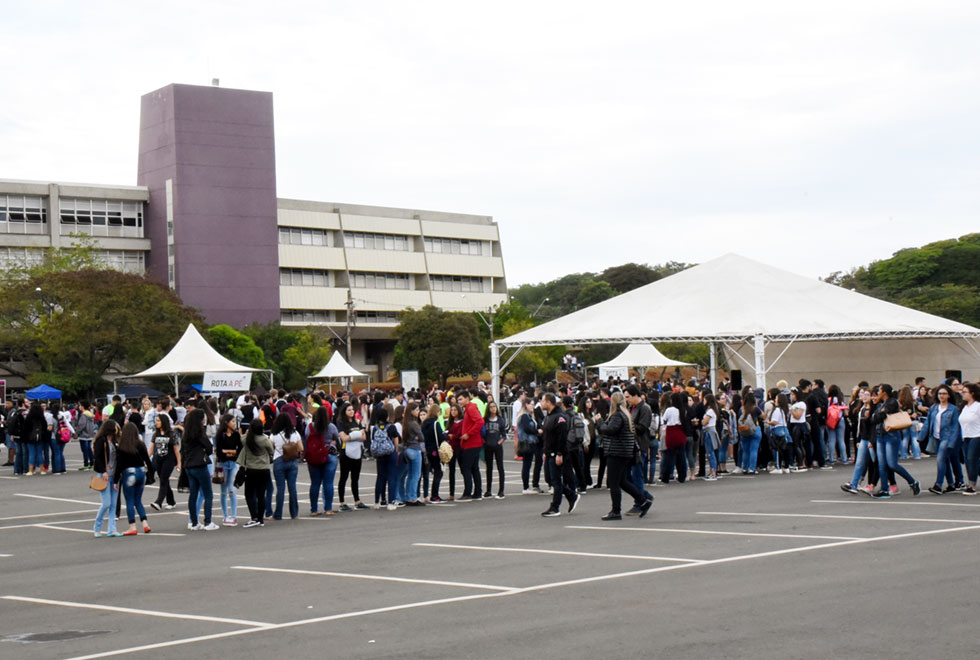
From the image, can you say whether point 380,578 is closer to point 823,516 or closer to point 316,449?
point 316,449

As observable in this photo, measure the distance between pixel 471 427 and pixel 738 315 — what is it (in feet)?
69.1

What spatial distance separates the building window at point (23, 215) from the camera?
3265 inches

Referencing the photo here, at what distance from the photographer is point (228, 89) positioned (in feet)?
289

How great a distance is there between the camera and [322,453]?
16547mm

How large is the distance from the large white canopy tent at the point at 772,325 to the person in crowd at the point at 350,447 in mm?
18863

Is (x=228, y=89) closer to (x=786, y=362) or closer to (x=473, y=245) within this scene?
(x=473, y=245)

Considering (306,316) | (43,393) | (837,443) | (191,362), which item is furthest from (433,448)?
(306,316)

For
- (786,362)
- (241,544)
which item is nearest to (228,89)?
(786,362)

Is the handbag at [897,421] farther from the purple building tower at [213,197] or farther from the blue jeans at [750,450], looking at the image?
the purple building tower at [213,197]

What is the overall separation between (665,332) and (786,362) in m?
9.64

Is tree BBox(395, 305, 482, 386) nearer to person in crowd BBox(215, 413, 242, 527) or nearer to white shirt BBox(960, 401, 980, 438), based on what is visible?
person in crowd BBox(215, 413, 242, 527)

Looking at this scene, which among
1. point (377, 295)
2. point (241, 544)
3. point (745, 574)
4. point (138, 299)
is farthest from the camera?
point (377, 295)

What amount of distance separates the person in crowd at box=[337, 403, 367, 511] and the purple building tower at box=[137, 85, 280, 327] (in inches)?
2808

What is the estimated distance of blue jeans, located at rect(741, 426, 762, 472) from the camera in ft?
72.7
